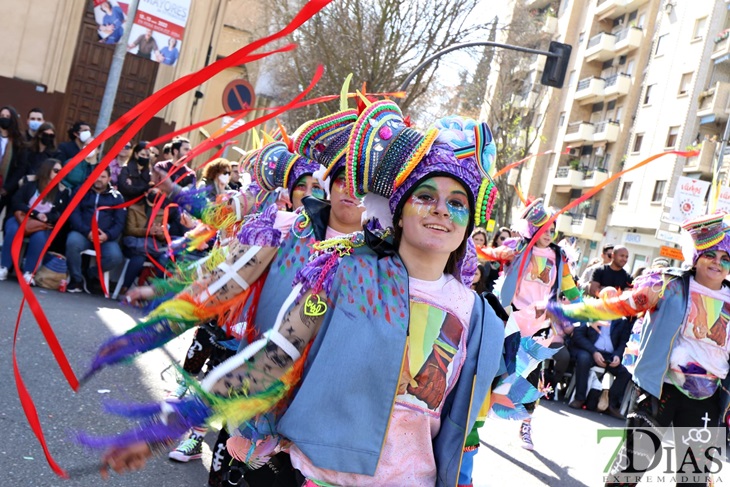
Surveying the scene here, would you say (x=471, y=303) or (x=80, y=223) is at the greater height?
(x=471, y=303)

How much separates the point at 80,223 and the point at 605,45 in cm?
3953

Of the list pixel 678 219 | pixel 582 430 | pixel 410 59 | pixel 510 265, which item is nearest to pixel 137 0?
pixel 510 265

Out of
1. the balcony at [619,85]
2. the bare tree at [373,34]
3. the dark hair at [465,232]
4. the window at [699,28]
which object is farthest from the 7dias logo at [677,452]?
the balcony at [619,85]

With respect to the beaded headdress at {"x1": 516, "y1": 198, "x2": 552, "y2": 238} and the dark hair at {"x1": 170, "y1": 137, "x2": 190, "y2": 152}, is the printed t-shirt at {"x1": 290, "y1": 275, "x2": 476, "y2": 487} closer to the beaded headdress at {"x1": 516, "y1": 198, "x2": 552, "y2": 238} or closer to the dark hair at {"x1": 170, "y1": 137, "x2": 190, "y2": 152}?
the beaded headdress at {"x1": 516, "y1": 198, "x2": 552, "y2": 238}

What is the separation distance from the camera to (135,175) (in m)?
11.0

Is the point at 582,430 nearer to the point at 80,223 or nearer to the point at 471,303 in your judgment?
the point at 80,223

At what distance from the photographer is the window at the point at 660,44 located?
39859 mm

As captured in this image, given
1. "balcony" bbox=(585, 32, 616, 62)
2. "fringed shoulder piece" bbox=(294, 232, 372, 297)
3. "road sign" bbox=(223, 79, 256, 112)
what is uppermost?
"balcony" bbox=(585, 32, 616, 62)

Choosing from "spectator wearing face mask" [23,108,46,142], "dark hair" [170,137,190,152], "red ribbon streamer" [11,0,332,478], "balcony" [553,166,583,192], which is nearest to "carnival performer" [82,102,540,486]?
"red ribbon streamer" [11,0,332,478]

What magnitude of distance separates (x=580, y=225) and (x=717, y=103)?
11.1 m

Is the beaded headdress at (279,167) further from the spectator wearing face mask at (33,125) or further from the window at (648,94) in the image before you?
the window at (648,94)

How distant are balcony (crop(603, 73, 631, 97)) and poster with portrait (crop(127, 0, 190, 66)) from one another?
111 feet

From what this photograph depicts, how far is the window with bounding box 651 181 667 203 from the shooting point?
3692 centimetres

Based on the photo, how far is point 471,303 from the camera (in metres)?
2.81
